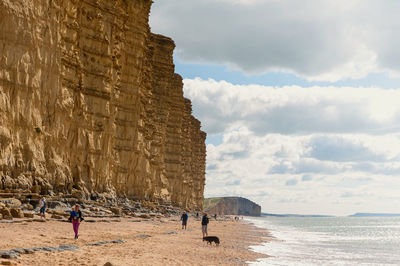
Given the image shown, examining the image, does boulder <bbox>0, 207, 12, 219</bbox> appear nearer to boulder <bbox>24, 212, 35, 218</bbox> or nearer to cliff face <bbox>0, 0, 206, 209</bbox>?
boulder <bbox>24, 212, 35, 218</bbox>

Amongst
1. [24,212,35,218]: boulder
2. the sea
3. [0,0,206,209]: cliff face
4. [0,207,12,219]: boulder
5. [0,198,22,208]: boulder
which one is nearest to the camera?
[0,207,12,219]: boulder

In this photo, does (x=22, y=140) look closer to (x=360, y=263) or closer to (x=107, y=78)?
(x=107, y=78)

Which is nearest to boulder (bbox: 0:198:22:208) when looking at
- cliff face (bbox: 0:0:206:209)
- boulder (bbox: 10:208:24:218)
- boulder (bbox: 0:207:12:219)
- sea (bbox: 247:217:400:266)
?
boulder (bbox: 10:208:24:218)

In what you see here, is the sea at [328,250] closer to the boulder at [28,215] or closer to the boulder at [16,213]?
the boulder at [28,215]

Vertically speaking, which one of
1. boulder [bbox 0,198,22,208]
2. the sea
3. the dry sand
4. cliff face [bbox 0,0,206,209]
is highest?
cliff face [bbox 0,0,206,209]

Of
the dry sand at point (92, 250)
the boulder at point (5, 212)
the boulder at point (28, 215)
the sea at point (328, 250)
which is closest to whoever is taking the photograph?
the dry sand at point (92, 250)

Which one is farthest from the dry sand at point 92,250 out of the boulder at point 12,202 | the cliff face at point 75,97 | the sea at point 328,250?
the cliff face at point 75,97

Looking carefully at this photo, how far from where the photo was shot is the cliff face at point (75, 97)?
68.9 feet

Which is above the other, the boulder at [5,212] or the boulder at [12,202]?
the boulder at [12,202]

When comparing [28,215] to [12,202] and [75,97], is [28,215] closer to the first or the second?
[12,202]

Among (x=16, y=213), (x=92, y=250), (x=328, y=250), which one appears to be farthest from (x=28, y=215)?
(x=328, y=250)

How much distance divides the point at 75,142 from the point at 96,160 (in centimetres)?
263

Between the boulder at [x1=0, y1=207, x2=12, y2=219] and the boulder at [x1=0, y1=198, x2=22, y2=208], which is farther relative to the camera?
the boulder at [x1=0, y1=198, x2=22, y2=208]

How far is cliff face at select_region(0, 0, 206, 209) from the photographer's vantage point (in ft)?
68.9
